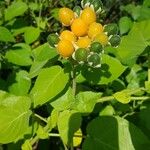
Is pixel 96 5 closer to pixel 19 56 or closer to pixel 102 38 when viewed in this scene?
pixel 102 38

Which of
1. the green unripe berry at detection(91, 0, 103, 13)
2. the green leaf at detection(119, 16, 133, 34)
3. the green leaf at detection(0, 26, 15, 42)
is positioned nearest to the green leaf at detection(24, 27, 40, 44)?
the green leaf at detection(0, 26, 15, 42)

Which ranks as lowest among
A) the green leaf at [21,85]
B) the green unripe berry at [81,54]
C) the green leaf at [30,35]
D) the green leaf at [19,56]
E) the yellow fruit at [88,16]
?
the green leaf at [21,85]

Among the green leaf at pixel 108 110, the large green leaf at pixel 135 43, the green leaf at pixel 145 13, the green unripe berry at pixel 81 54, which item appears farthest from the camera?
the green leaf at pixel 145 13

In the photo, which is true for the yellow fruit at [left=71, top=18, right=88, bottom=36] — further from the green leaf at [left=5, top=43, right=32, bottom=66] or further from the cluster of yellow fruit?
the green leaf at [left=5, top=43, right=32, bottom=66]

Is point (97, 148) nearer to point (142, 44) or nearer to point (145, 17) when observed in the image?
point (142, 44)

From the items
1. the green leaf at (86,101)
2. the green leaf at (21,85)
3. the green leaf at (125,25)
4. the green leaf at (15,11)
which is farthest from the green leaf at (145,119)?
the green leaf at (15,11)

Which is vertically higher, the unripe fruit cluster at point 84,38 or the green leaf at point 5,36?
the unripe fruit cluster at point 84,38

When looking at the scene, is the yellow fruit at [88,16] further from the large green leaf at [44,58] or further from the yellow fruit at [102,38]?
the large green leaf at [44,58]
